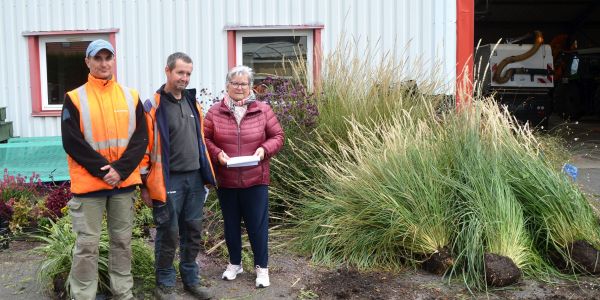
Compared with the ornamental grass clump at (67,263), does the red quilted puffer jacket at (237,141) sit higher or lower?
higher

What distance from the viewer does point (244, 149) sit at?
13.3ft

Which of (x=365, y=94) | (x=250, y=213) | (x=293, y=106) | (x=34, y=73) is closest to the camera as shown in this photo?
(x=250, y=213)

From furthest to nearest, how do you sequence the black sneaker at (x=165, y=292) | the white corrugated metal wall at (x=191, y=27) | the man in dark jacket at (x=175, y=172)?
the white corrugated metal wall at (x=191, y=27), the black sneaker at (x=165, y=292), the man in dark jacket at (x=175, y=172)

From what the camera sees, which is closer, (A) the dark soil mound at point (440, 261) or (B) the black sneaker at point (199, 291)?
(B) the black sneaker at point (199, 291)

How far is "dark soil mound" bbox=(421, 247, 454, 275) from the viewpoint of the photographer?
168 inches

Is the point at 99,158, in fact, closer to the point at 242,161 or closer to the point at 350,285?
the point at 242,161

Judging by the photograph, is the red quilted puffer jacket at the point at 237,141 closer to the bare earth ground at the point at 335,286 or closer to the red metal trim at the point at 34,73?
the bare earth ground at the point at 335,286

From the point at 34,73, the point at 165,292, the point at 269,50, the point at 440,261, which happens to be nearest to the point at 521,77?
the point at 269,50

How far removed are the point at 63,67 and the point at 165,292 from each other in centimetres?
580

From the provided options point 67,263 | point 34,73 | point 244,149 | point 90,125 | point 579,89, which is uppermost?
point 34,73

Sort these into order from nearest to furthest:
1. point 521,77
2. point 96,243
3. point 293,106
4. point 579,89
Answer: point 96,243, point 293,106, point 521,77, point 579,89

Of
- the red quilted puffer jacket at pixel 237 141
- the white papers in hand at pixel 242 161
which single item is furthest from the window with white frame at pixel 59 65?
the white papers in hand at pixel 242 161

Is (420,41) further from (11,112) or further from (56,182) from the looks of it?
(11,112)

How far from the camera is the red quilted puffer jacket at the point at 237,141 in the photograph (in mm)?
4043
